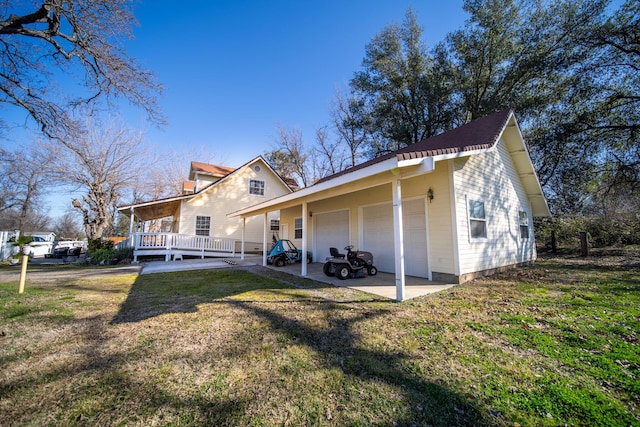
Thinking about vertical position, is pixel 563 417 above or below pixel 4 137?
below

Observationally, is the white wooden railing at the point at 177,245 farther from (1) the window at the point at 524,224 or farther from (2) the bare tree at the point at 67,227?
(2) the bare tree at the point at 67,227

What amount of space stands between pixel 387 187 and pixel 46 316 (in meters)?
8.17

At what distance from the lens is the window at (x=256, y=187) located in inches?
675

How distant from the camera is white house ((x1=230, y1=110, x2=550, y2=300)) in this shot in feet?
17.3

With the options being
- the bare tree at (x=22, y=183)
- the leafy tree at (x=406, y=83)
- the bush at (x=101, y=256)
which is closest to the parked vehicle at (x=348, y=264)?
the bush at (x=101, y=256)

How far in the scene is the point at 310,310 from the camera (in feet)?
14.0

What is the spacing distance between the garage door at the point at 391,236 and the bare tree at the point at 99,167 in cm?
1775

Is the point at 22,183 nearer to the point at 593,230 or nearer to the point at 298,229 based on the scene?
the point at 298,229

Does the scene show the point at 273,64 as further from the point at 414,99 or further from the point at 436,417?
the point at 436,417

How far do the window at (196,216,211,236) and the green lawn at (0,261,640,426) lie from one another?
33.9ft

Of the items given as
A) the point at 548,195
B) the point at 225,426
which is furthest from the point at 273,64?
the point at 548,195

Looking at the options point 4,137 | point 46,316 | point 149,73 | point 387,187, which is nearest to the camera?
point 46,316

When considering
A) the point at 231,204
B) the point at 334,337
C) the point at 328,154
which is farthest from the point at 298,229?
the point at 328,154

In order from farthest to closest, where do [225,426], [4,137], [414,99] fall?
[414,99]
[4,137]
[225,426]
